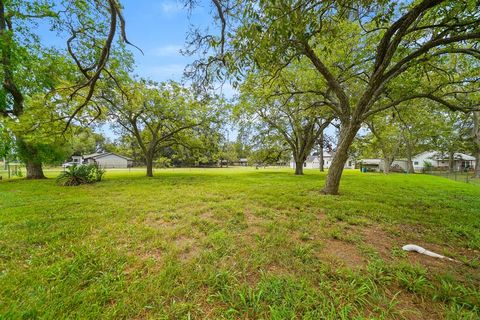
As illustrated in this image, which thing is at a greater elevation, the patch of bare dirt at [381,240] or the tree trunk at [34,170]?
the tree trunk at [34,170]

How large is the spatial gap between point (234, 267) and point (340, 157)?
18.4 feet

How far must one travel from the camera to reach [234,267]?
Answer: 7.23ft

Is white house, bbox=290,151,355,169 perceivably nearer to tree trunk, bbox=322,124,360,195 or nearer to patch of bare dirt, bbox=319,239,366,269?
tree trunk, bbox=322,124,360,195

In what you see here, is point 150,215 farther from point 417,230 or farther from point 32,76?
point 32,76

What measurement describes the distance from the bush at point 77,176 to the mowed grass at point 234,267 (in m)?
6.06

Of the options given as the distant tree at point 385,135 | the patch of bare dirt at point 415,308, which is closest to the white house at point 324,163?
the distant tree at point 385,135

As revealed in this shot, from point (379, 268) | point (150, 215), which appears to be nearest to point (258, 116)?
point (150, 215)

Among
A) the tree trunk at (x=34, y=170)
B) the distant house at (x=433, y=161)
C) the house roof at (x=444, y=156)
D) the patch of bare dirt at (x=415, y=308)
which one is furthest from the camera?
the distant house at (x=433, y=161)

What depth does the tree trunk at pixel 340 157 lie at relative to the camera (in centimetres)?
602

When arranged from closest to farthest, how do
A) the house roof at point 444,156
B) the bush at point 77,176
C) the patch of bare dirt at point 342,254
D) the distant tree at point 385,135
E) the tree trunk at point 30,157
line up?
the patch of bare dirt at point 342,254 < the bush at point 77,176 < the tree trunk at point 30,157 < the distant tree at point 385,135 < the house roof at point 444,156

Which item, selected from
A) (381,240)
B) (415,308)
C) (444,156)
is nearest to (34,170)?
(381,240)

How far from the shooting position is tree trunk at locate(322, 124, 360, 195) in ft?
19.8

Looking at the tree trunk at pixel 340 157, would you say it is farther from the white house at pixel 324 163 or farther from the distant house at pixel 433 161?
the white house at pixel 324 163

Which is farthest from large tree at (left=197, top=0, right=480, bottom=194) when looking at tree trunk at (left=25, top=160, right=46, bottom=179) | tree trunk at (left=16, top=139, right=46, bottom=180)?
tree trunk at (left=25, top=160, right=46, bottom=179)
